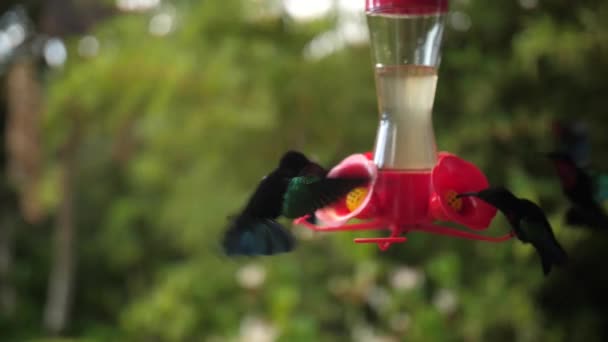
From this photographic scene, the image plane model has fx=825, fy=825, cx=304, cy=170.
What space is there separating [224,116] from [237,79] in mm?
305

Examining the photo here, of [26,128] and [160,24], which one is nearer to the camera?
[160,24]

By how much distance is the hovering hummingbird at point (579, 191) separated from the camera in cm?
137

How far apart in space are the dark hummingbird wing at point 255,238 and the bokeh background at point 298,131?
153 centimetres

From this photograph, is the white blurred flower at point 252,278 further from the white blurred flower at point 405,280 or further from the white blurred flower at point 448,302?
the white blurred flower at point 448,302

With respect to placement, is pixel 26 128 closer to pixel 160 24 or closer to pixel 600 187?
pixel 160 24

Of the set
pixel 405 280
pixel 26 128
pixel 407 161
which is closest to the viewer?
pixel 407 161

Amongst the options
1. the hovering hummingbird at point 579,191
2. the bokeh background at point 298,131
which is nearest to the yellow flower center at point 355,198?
the hovering hummingbird at point 579,191

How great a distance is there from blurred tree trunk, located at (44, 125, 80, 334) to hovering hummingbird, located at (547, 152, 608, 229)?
366 cm

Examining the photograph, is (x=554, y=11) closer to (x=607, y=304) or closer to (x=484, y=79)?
(x=484, y=79)

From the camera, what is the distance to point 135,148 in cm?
521

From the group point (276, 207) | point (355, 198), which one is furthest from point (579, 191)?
point (276, 207)

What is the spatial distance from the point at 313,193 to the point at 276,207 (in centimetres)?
6

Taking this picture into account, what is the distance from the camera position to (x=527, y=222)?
3.70ft

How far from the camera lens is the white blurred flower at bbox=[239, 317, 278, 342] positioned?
3.25 m
